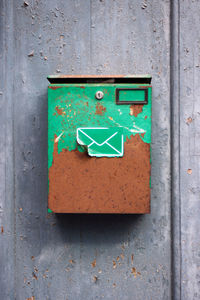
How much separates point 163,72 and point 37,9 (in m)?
0.53

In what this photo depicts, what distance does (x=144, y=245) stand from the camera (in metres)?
0.83

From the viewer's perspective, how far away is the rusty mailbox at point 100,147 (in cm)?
68

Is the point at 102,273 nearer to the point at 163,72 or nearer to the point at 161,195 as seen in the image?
the point at 161,195

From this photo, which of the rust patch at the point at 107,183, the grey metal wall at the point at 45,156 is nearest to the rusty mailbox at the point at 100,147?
the rust patch at the point at 107,183

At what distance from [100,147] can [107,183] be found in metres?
0.11

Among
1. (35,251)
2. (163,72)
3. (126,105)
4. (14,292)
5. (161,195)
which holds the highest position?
(163,72)

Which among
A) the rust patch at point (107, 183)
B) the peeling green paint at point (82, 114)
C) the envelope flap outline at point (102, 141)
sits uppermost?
the peeling green paint at point (82, 114)

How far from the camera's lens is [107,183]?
2.23ft

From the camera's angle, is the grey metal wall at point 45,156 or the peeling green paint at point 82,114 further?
the grey metal wall at point 45,156

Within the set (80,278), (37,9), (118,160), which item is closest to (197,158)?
(118,160)

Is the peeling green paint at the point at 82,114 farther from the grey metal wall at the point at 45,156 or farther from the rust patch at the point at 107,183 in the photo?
the grey metal wall at the point at 45,156

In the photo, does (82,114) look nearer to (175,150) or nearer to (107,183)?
(107,183)

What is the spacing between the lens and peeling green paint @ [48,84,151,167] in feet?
2.24

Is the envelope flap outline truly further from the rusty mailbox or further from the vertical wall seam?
the vertical wall seam
